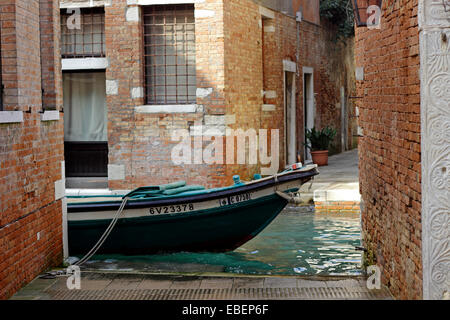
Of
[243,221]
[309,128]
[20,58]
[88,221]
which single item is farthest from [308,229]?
[309,128]

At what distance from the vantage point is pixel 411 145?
16.8ft

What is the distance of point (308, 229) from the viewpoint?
37.9 ft

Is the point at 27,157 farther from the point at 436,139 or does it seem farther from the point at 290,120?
the point at 290,120

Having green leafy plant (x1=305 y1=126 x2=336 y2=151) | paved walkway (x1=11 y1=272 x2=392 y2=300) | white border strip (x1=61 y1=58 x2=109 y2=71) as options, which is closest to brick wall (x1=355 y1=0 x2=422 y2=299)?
paved walkway (x1=11 y1=272 x2=392 y2=300)

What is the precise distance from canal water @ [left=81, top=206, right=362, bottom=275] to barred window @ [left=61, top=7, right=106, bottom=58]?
4.87 meters

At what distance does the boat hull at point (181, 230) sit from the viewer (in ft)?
30.9

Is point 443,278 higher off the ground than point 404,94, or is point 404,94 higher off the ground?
point 404,94

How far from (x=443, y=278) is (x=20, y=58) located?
4.49 meters

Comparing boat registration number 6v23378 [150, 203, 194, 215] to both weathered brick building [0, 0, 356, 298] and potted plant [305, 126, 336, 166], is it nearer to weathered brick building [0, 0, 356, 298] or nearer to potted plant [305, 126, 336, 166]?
weathered brick building [0, 0, 356, 298]

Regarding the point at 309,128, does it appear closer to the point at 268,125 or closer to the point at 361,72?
the point at 268,125

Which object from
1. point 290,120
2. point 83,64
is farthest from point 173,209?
point 290,120

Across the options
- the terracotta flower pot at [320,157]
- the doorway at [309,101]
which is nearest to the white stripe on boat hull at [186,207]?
the terracotta flower pot at [320,157]

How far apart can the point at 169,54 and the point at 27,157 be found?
6.29 m
